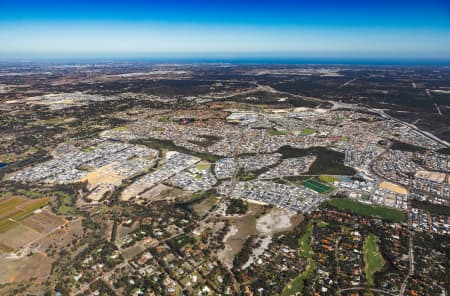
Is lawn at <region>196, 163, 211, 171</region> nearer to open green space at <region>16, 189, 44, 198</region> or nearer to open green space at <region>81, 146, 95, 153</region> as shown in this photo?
open green space at <region>16, 189, 44, 198</region>

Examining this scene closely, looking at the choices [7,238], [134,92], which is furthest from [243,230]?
[134,92]

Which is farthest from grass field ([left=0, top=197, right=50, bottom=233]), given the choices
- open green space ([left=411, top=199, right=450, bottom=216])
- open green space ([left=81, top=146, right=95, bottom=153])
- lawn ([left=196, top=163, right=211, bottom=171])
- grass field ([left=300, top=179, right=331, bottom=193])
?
open green space ([left=411, top=199, right=450, bottom=216])

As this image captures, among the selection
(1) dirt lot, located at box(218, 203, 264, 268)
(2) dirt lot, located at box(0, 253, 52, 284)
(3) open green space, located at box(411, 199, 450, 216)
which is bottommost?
(2) dirt lot, located at box(0, 253, 52, 284)

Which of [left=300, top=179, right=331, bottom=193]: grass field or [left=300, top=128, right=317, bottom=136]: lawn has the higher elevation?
[left=300, top=128, right=317, bottom=136]: lawn

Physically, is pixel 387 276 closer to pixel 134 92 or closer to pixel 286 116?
pixel 286 116

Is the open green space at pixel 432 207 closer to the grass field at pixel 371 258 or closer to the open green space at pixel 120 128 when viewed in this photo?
the grass field at pixel 371 258

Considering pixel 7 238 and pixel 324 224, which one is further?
pixel 324 224

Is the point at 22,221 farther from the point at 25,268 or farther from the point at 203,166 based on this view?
the point at 203,166
